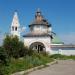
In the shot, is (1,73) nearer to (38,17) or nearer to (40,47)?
(40,47)

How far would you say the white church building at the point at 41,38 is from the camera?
169 ft

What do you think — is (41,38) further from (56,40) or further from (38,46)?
(56,40)

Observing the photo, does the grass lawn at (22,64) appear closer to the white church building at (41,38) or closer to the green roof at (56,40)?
the white church building at (41,38)

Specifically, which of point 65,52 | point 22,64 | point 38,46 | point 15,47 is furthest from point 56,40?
point 22,64

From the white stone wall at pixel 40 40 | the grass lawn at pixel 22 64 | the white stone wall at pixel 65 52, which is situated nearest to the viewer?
the grass lawn at pixel 22 64

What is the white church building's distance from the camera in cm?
5141

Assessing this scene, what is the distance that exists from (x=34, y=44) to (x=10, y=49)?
25.2m

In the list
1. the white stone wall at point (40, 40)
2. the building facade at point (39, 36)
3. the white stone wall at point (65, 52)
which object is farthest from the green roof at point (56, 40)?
the white stone wall at point (65, 52)

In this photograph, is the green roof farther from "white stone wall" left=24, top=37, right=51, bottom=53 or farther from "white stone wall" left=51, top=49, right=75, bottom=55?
"white stone wall" left=51, top=49, right=75, bottom=55

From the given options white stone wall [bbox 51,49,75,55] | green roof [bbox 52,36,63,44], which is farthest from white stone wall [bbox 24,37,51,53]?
green roof [bbox 52,36,63,44]

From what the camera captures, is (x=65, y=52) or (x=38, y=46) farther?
(x=38, y=46)

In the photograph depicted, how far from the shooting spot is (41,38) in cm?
5400

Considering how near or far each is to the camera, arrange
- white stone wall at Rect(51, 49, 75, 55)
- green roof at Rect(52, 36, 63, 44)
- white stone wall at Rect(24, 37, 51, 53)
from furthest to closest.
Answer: green roof at Rect(52, 36, 63, 44)
white stone wall at Rect(24, 37, 51, 53)
white stone wall at Rect(51, 49, 75, 55)

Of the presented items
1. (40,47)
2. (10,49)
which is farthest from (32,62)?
(40,47)
